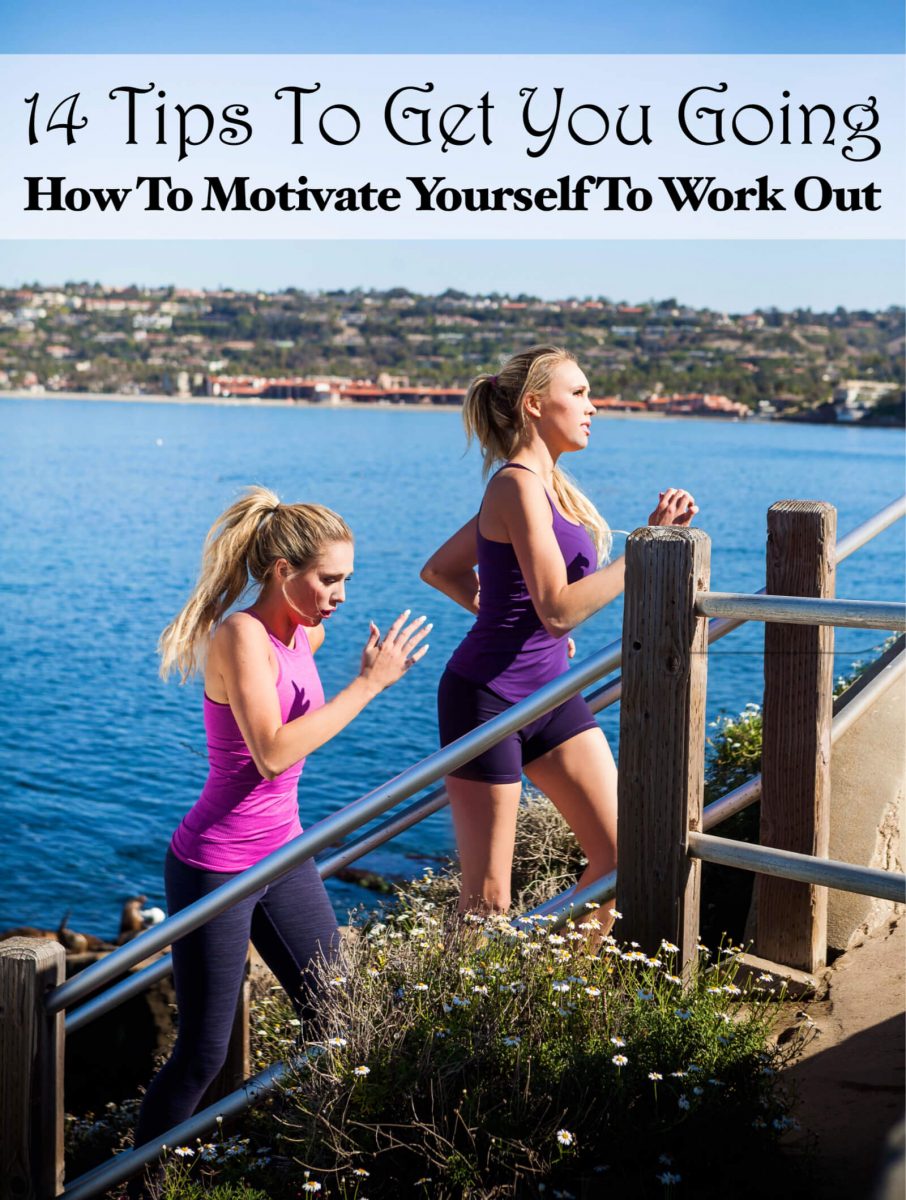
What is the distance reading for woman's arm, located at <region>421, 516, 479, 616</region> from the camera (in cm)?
375

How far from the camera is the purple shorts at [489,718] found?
322 cm

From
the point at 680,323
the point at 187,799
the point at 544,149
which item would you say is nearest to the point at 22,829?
the point at 187,799

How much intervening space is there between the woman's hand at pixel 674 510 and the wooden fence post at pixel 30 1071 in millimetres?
1803

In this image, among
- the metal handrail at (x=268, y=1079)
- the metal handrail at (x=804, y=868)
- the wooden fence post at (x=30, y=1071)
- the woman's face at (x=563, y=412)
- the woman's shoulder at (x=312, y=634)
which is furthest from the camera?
the woman's face at (x=563, y=412)

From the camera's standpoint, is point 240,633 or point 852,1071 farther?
point 240,633

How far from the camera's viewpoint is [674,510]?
3174 millimetres

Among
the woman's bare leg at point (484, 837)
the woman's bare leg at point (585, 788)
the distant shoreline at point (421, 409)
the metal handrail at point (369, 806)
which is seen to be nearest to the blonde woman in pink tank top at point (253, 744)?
the metal handrail at point (369, 806)

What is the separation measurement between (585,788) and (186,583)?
40.1m

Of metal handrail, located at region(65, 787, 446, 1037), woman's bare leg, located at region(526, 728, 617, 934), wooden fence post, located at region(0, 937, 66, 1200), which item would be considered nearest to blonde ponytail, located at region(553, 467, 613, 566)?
woman's bare leg, located at region(526, 728, 617, 934)

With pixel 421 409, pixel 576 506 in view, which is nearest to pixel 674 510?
pixel 576 506

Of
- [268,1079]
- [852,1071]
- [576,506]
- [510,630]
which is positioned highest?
[576,506]

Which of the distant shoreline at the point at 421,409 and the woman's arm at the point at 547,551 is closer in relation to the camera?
the woman's arm at the point at 547,551

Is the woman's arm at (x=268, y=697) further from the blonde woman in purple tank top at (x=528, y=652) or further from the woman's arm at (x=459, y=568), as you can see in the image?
the woman's arm at (x=459, y=568)

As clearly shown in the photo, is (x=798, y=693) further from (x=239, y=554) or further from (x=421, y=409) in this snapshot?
(x=421, y=409)
